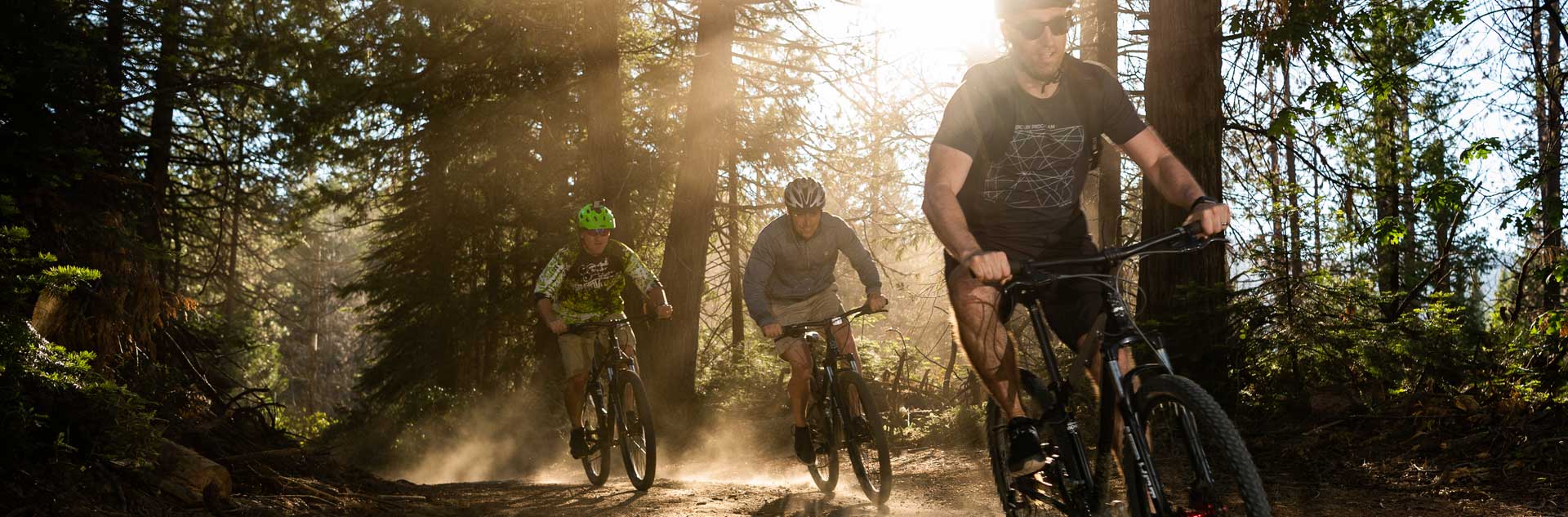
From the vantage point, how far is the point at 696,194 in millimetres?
13977

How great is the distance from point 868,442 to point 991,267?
3488 millimetres

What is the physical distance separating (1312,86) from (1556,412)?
9.32 feet

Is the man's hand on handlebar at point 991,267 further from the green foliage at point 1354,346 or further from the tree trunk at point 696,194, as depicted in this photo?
the tree trunk at point 696,194

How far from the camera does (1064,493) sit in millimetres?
3701

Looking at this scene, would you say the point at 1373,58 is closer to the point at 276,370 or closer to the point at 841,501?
the point at 841,501

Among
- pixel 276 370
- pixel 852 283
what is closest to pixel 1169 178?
pixel 852 283

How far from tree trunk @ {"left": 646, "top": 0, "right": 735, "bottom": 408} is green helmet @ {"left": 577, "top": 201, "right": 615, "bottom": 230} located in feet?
19.0

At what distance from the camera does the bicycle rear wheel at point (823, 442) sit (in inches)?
267

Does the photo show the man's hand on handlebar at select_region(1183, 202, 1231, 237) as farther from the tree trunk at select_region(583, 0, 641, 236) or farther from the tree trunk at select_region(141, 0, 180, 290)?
the tree trunk at select_region(583, 0, 641, 236)

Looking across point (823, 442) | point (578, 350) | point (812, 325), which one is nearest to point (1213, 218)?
point (812, 325)

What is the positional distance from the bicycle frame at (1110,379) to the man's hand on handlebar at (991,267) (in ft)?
0.16

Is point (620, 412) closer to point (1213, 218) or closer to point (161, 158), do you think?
point (161, 158)

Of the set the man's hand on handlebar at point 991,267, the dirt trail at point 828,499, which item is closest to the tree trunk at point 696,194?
Result: the dirt trail at point 828,499

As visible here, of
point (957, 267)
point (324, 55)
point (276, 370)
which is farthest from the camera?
point (276, 370)
